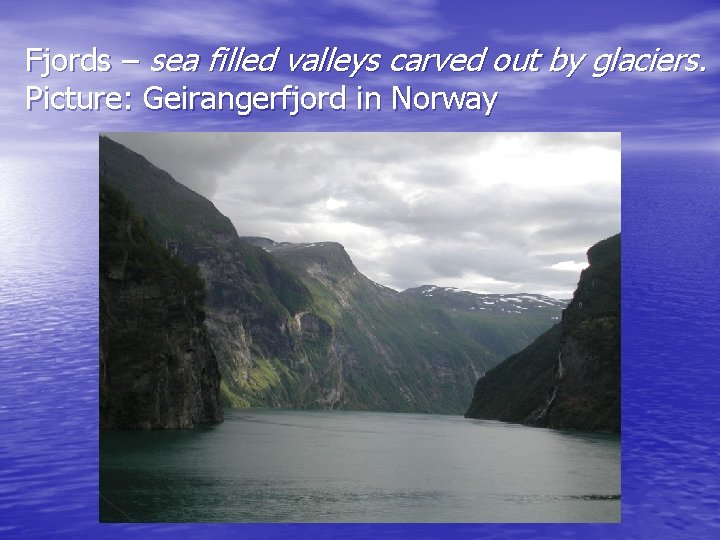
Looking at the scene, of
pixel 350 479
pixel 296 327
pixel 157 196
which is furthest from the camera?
pixel 296 327

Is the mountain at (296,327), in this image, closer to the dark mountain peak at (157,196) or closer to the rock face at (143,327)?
the dark mountain peak at (157,196)

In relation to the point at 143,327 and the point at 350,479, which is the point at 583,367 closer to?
the point at 143,327

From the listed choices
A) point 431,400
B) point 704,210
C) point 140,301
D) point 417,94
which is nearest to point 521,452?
point 140,301

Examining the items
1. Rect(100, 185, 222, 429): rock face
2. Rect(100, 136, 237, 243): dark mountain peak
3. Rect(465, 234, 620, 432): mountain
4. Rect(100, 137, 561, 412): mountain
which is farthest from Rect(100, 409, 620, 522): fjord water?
Rect(100, 137, 561, 412): mountain

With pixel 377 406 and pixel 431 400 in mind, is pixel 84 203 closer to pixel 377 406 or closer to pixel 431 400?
A: pixel 377 406

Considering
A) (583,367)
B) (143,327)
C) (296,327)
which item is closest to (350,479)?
(143,327)

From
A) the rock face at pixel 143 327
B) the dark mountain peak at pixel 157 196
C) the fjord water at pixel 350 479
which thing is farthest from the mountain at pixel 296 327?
the fjord water at pixel 350 479

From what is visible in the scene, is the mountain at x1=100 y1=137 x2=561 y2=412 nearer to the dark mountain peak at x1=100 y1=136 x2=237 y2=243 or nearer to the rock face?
the dark mountain peak at x1=100 y1=136 x2=237 y2=243
